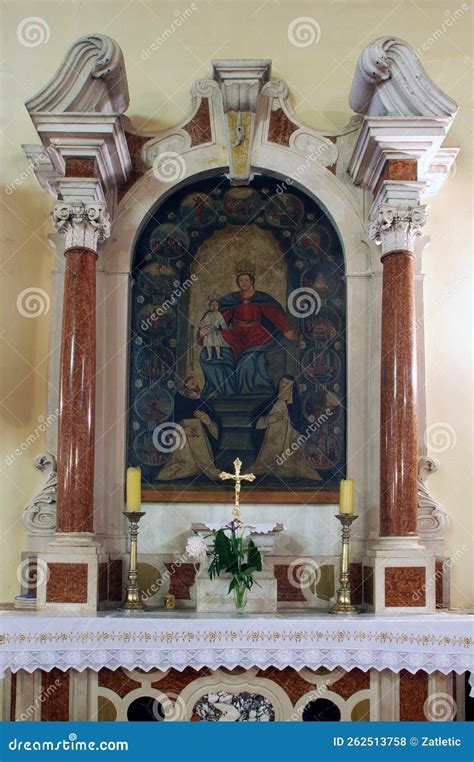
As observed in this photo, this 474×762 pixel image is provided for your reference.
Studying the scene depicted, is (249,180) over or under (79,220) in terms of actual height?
over

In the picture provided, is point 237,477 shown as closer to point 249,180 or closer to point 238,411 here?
point 238,411

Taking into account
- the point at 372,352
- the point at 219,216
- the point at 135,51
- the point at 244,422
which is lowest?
the point at 244,422

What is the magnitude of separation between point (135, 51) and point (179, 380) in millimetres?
2773

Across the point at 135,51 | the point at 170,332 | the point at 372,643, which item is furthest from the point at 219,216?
the point at 372,643

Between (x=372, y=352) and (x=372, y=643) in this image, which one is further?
(x=372, y=352)

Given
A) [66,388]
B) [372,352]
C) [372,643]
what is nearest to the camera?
[372,643]

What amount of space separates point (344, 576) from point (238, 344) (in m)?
1.95

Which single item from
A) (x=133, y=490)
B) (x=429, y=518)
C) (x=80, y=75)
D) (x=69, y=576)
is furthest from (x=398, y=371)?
(x=80, y=75)

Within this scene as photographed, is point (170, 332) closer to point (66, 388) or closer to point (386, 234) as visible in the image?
point (66, 388)

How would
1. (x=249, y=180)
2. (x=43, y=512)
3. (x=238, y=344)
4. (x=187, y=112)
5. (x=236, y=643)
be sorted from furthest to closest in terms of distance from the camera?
(x=187, y=112), (x=249, y=180), (x=238, y=344), (x=43, y=512), (x=236, y=643)

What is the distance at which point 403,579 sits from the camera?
20.7ft

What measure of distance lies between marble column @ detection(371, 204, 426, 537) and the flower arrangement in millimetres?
957

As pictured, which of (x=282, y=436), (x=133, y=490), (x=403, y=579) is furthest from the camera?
(x=282, y=436)

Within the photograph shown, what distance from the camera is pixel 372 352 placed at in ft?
23.5
